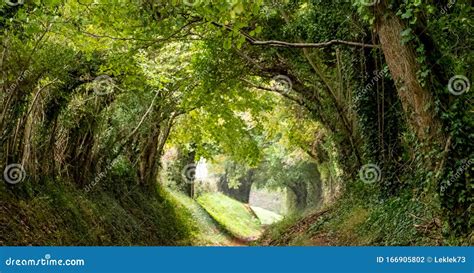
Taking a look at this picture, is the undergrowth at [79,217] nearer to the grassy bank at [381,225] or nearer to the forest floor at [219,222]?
the forest floor at [219,222]

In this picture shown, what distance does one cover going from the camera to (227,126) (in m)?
16.4

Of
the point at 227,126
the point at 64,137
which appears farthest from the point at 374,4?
the point at 227,126

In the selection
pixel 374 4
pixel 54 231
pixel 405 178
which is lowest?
pixel 54 231

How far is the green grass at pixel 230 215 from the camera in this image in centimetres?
2794

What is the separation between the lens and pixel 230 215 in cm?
3206

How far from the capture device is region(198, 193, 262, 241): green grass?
27.9m

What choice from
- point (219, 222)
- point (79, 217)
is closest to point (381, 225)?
point (79, 217)

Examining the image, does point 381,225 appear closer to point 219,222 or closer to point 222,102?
point 222,102

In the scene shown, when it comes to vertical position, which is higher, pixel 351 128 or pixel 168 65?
pixel 168 65

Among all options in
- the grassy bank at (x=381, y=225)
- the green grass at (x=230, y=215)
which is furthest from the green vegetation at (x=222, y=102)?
the green grass at (x=230, y=215)

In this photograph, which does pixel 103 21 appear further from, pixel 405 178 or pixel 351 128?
pixel 351 128

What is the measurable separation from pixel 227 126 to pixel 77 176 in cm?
543

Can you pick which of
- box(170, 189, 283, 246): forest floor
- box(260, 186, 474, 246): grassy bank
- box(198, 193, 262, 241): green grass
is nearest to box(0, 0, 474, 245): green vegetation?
box(260, 186, 474, 246): grassy bank

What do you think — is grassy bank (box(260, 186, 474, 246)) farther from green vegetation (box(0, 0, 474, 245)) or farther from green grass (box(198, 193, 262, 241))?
green grass (box(198, 193, 262, 241))
